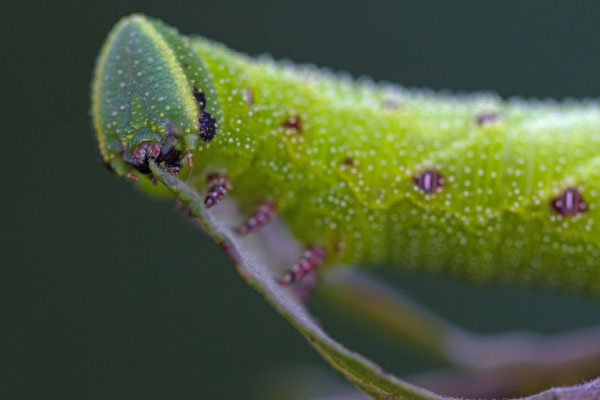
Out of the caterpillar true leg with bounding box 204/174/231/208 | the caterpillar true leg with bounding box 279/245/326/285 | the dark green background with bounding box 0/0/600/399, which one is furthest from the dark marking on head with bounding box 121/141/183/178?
the dark green background with bounding box 0/0/600/399

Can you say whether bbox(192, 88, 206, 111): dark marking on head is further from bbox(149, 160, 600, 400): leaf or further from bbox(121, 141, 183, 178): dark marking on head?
bbox(149, 160, 600, 400): leaf

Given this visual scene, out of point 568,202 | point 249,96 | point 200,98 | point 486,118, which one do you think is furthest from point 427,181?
point 200,98

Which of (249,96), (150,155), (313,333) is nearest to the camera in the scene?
(313,333)

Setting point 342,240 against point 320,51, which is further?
point 320,51

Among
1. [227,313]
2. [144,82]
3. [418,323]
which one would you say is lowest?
[227,313]

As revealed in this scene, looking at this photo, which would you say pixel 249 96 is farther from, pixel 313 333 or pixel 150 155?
pixel 313 333

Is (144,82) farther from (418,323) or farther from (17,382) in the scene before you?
(17,382)

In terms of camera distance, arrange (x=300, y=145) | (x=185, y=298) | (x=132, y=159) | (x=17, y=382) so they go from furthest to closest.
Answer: (x=185, y=298), (x=17, y=382), (x=300, y=145), (x=132, y=159)

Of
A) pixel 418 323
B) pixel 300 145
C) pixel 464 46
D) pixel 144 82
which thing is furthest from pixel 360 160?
pixel 464 46
